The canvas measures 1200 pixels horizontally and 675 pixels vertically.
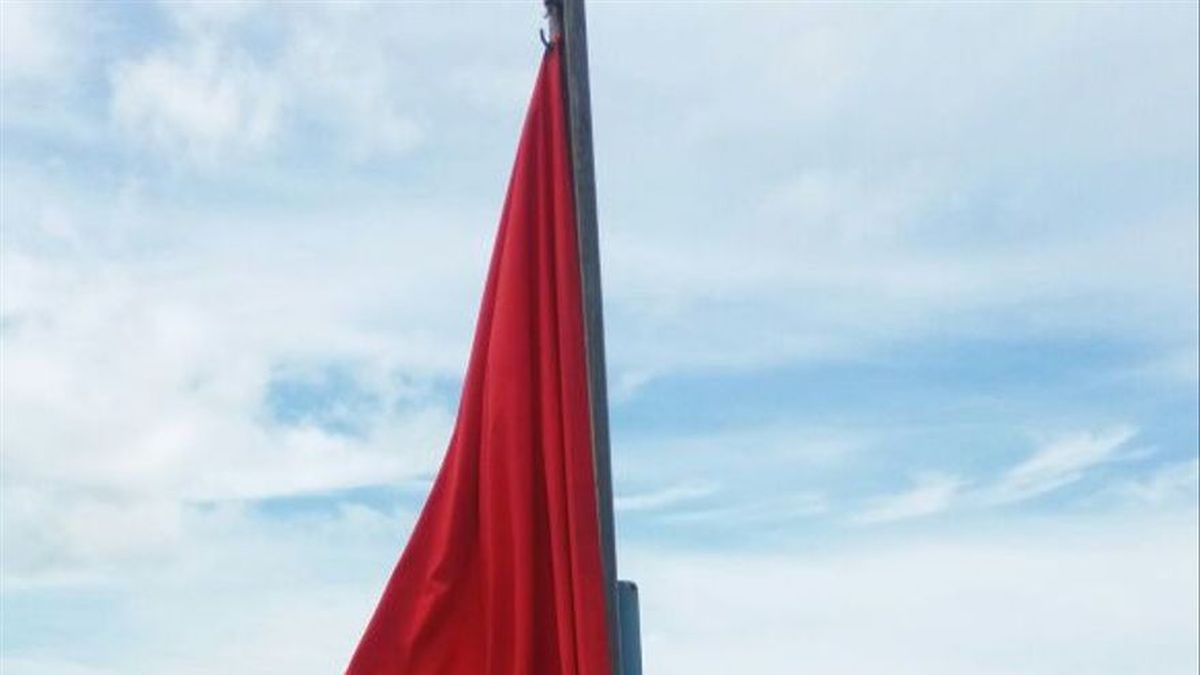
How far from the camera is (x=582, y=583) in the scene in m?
6.74

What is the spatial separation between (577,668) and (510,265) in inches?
70.2

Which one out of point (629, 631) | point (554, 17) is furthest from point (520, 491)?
point (554, 17)

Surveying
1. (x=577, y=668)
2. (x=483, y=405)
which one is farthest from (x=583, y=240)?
(x=577, y=668)

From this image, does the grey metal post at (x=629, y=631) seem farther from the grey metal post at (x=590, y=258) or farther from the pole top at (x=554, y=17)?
the pole top at (x=554, y=17)

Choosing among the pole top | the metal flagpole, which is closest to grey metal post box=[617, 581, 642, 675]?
the metal flagpole

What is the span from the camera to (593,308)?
284 inches

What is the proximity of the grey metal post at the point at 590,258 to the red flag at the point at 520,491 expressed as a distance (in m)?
0.04

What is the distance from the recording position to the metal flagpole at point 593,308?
682 centimetres

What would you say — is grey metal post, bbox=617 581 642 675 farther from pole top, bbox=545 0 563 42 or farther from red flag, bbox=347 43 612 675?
pole top, bbox=545 0 563 42

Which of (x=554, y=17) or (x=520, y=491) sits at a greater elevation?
(x=554, y=17)

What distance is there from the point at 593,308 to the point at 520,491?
2.70ft

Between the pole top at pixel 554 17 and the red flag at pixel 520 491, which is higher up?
the pole top at pixel 554 17

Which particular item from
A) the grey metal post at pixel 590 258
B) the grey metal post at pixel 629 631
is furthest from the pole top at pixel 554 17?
the grey metal post at pixel 629 631

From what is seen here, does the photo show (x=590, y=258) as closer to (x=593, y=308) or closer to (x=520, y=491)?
(x=593, y=308)
